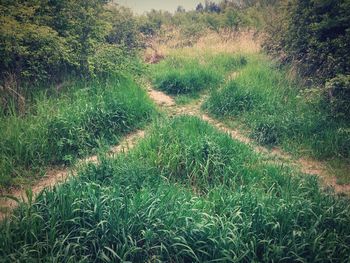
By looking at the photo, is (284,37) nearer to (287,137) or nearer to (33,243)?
(287,137)

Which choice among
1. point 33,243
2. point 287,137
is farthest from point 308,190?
point 33,243

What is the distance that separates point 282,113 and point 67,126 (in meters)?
4.37

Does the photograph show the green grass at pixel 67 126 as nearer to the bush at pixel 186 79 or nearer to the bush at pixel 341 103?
the bush at pixel 186 79

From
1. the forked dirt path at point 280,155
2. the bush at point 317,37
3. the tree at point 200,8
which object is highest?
the tree at point 200,8

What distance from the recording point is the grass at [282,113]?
5.12m

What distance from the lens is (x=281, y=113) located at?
20.6ft

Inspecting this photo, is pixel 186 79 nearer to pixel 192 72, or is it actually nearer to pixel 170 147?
pixel 192 72

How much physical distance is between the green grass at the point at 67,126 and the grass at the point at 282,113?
6.79ft

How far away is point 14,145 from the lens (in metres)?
4.45

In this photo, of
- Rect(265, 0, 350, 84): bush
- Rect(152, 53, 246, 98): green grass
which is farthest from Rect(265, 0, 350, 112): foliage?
Rect(152, 53, 246, 98): green grass

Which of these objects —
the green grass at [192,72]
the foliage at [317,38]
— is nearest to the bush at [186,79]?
the green grass at [192,72]

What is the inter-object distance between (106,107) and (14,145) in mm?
1900

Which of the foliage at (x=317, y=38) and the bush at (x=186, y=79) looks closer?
the foliage at (x=317, y=38)

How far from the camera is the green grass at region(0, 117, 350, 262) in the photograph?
2699 mm
